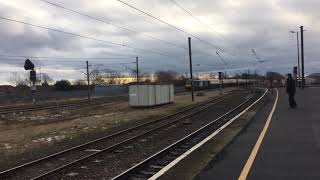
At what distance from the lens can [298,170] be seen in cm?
927

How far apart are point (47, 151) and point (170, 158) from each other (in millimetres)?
5091

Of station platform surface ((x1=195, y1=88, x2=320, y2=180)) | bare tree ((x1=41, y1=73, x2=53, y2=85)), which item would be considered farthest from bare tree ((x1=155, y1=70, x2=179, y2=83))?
station platform surface ((x1=195, y1=88, x2=320, y2=180))

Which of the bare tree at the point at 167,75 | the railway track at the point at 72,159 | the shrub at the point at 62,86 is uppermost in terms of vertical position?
the bare tree at the point at 167,75

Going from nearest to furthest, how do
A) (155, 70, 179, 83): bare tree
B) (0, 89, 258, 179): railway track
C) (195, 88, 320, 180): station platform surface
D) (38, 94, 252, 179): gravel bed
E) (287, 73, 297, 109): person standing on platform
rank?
1. (195, 88, 320, 180): station platform surface
2. (38, 94, 252, 179): gravel bed
3. (0, 89, 258, 179): railway track
4. (287, 73, 297, 109): person standing on platform
5. (155, 70, 179, 83): bare tree

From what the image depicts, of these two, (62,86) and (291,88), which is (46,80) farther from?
(291,88)

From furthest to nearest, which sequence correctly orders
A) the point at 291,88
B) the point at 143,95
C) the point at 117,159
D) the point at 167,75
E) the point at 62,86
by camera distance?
the point at 167,75 → the point at 62,86 → the point at 143,95 → the point at 291,88 → the point at 117,159

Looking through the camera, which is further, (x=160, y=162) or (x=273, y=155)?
(x=160, y=162)

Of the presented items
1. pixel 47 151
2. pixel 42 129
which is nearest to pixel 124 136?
pixel 47 151

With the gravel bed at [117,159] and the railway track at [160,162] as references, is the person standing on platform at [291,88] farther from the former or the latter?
the railway track at [160,162]

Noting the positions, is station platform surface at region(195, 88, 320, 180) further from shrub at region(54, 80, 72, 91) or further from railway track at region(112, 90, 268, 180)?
shrub at region(54, 80, 72, 91)

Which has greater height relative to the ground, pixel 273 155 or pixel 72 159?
pixel 273 155

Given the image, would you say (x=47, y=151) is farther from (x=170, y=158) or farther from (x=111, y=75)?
(x=111, y=75)

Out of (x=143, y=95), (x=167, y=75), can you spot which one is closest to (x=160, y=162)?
(x=143, y=95)

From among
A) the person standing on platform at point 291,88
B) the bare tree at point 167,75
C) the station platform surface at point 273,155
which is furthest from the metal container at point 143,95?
the bare tree at point 167,75
